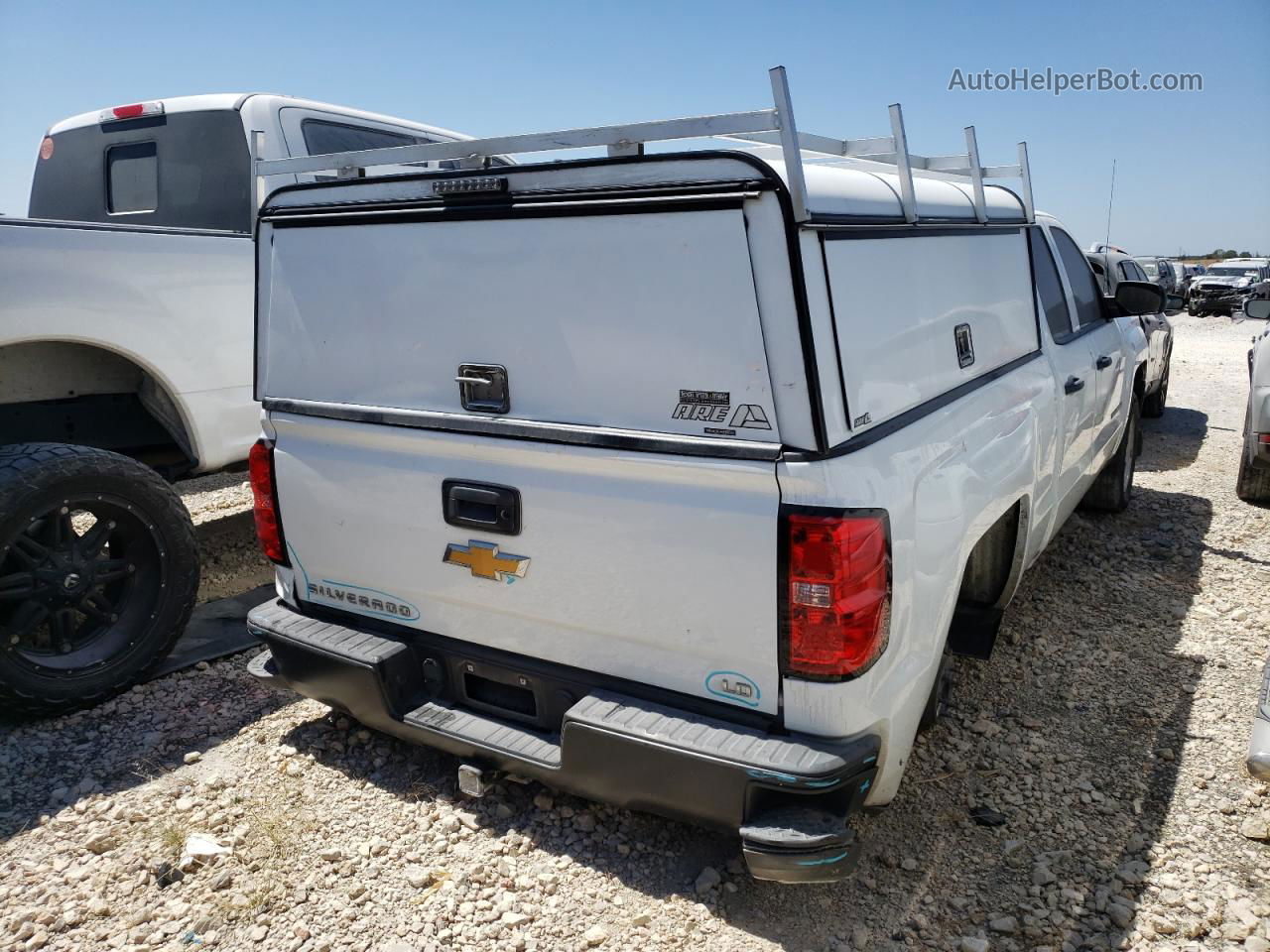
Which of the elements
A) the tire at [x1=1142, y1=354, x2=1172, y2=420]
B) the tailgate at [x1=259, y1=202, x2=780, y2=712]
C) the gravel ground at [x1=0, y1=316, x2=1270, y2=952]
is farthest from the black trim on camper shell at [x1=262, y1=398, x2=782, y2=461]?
the tire at [x1=1142, y1=354, x2=1172, y2=420]

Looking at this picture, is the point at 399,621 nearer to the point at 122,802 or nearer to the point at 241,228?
the point at 122,802

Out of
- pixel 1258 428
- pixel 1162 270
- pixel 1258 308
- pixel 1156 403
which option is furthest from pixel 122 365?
pixel 1162 270

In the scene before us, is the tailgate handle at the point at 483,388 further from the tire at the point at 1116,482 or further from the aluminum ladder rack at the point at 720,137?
the tire at the point at 1116,482

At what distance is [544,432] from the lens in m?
2.62

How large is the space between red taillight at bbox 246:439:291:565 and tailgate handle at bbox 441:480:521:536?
817 mm

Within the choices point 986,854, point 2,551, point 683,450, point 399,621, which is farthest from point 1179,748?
point 2,551

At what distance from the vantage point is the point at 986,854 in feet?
9.68

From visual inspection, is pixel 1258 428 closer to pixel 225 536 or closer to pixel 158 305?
pixel 158 305

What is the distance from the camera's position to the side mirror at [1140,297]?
5109mm

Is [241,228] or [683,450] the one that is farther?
[241,228]

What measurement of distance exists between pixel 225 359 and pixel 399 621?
2187mm

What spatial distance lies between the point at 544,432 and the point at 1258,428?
548 cm

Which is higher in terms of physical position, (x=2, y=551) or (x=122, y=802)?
(x=2, y=551)

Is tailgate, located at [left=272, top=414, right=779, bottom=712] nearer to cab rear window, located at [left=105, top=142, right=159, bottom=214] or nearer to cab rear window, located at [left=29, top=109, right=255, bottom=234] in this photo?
cab rear window, located at [left=29, top=109, right=255, bottom=234]
